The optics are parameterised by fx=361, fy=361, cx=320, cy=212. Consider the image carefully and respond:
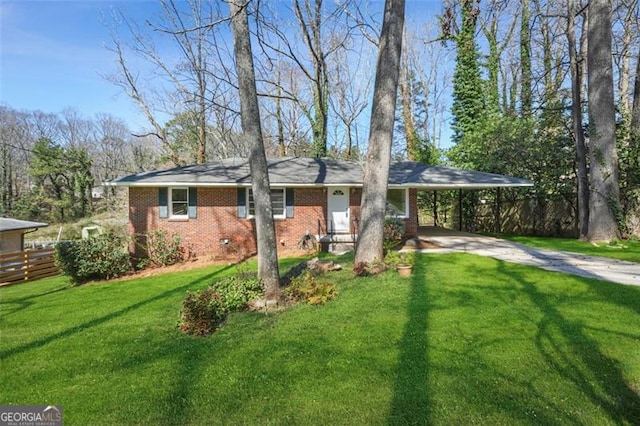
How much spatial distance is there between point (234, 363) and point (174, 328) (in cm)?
172

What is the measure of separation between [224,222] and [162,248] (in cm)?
223

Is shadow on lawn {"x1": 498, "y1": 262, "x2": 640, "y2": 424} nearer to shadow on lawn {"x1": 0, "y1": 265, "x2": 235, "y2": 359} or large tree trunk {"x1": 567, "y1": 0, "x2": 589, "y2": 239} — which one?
shadow on lawn {"x1": 0, "y1": 265, "x2": 235, "y2": 359}

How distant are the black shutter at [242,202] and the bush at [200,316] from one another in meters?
7.53

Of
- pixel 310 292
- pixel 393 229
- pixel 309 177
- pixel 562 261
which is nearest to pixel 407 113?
pixel 309 177

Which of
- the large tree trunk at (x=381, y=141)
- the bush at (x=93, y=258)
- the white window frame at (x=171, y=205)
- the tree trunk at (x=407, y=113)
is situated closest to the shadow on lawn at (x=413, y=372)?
the large tree trunk at (x=381, y=141)

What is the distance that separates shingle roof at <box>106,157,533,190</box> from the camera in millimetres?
12414

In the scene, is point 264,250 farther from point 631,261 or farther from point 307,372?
point 631,261

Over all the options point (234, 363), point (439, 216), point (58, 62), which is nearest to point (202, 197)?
point (58, 62)

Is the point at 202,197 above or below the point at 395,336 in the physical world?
above

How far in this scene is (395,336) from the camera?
475cm

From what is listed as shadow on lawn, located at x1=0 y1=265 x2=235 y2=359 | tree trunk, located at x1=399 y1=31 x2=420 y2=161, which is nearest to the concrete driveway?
shadow on lawn, located at x1=0 y1=265 x2=235 y2=359

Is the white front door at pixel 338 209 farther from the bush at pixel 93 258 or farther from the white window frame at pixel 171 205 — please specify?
the bush at pixel 93 258

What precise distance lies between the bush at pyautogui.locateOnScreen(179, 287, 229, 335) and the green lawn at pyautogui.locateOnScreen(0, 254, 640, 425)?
7.9 inches
